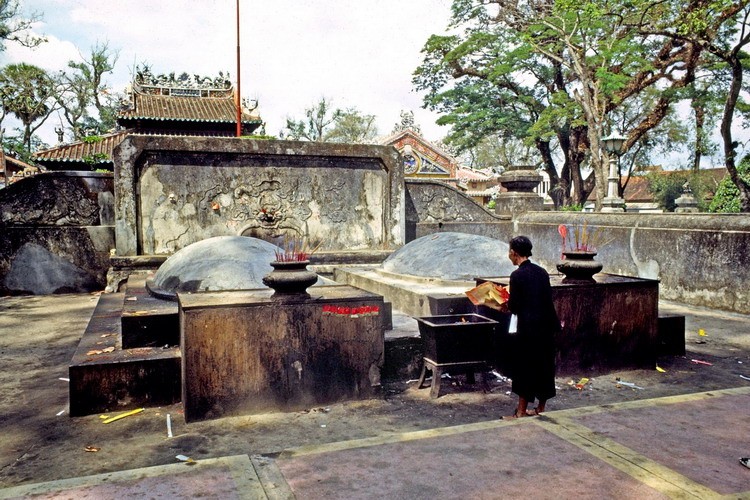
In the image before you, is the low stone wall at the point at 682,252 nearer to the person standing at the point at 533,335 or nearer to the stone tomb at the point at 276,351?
the person standing at the point at 533,335

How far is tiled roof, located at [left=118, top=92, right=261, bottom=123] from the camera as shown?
21.7m

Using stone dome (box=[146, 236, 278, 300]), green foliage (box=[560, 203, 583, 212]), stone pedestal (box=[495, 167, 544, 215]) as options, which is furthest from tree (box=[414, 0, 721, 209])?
stone dome (box=[146, 236, 278, 300])

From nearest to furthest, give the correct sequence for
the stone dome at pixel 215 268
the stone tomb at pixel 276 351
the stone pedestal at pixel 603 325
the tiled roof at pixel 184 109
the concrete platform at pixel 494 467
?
the concrete platform at pixel 494 467 < the stone tomb at pixel 276 351 < the stone pedestal at pixel 603 325 < the stone dome at pixel 215 268 < the tiled roof at pixel 184 109

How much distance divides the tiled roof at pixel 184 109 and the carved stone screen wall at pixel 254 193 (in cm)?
1332

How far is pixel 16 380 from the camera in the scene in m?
5.03

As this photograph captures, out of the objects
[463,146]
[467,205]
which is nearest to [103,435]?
[467,205]

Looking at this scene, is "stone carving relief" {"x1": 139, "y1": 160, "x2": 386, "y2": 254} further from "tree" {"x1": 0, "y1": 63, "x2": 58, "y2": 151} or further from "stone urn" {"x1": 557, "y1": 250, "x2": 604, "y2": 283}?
"tree" {"x1": 0, "y1": 63, "x2": 58, "y2": 151}

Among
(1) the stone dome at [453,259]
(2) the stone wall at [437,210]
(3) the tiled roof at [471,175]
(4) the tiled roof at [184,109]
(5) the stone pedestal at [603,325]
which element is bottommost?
(5) the stone pedestal at [603,325]

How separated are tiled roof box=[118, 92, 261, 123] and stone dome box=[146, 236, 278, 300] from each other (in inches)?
639

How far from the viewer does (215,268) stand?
6336 mm

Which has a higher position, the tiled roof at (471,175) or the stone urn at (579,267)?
the tiled roof at (471,175)

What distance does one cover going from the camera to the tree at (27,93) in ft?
124

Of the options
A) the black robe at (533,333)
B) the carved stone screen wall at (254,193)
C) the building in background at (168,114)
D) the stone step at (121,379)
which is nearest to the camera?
the black robe at (533,333)

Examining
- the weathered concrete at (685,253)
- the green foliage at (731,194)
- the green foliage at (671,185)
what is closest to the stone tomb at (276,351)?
the weathered concrete at (685,253)
